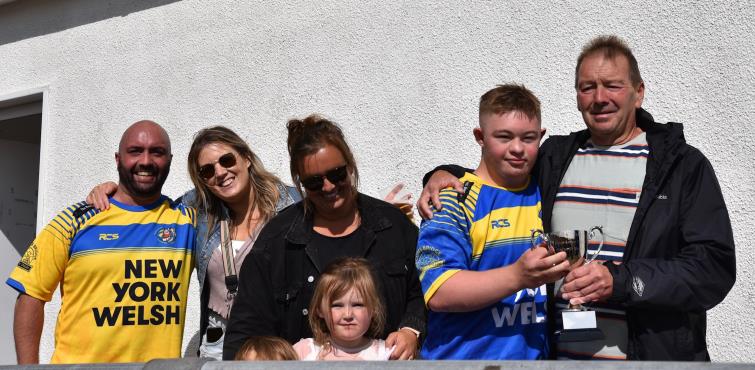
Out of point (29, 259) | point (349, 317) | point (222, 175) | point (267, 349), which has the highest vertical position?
point (222, 175)

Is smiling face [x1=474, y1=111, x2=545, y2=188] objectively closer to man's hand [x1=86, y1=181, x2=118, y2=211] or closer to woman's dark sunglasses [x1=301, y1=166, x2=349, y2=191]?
woman's dark sunglasses [x1=301, y1=166, x2=349, y2=191]

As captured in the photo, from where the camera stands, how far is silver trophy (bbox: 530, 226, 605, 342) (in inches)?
106

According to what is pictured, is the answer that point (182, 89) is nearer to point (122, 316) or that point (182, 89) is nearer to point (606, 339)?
point (122, 316)

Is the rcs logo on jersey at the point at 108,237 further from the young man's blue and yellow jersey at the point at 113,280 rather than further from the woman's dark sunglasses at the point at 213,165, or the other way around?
the woman's dark sunglasses at the point at 213,165

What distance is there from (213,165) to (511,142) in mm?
1503

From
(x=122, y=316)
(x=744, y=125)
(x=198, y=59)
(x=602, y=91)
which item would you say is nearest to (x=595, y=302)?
(x=602, y=91)

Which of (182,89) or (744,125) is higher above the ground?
(182,89)

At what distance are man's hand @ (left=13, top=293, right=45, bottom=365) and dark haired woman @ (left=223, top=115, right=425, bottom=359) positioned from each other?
1.09m

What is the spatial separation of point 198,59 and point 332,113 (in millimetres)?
1179

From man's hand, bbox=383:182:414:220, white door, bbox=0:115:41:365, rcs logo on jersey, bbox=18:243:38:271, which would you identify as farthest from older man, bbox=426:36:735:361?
white door, bbox=0:115:41:365

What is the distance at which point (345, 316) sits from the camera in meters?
3.25

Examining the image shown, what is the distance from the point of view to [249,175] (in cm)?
409

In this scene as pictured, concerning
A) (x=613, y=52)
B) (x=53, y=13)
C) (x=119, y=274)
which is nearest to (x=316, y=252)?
(x=119, y=274)

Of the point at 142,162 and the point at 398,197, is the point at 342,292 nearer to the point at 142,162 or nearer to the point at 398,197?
the point at 142,162
